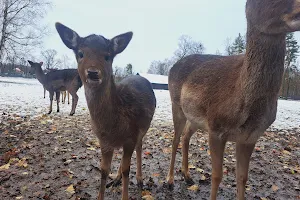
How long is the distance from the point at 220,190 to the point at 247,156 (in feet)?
3.87

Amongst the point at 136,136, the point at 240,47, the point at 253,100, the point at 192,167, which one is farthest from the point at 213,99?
the point at 240,47

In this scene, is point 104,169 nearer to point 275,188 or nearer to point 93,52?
point 93,52

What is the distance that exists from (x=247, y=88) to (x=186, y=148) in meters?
2.24

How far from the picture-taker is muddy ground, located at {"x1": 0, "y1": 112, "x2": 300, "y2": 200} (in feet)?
13.0

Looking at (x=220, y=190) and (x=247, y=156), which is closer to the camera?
(x=247, y=156)

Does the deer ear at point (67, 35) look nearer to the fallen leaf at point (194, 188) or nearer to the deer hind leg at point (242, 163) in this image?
the deer hind leg at point (242, 163)

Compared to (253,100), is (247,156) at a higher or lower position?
lower

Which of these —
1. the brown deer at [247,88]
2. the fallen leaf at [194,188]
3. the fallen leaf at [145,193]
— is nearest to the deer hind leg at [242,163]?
the brown deer at [247,88]

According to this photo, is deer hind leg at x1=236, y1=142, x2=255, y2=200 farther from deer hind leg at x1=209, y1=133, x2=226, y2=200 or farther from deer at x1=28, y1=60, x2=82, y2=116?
deer at x1=28, y1=60, x2=82, y2=116

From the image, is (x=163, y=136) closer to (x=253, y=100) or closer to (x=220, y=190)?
(x=220, y=190)

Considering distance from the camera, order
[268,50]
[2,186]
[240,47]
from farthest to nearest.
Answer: [240,47]
[2,186]
[268,50]

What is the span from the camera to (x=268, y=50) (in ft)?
8.51

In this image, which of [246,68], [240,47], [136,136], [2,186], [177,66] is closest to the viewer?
[246,68]

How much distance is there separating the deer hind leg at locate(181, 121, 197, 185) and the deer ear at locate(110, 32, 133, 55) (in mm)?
2070
